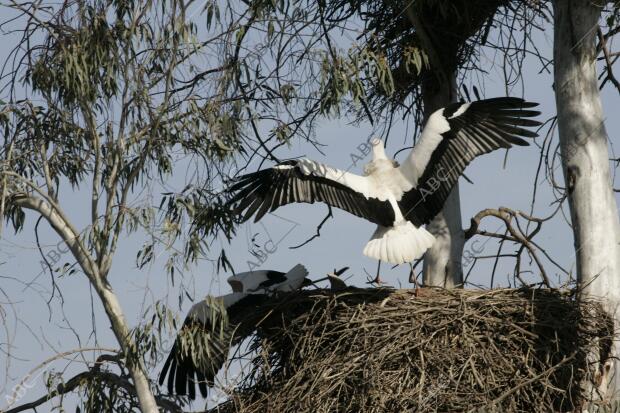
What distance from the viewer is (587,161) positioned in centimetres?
841

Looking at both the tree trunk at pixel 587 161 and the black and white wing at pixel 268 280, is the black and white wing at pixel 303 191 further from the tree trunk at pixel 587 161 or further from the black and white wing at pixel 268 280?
the tree trunk at pixel 587 161

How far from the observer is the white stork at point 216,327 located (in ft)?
28.2

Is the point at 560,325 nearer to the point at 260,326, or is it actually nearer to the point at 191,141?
the point at 260,326

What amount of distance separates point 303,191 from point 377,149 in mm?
688

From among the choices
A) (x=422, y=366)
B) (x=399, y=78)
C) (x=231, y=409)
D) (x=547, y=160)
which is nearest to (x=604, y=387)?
(x=422, y=366)

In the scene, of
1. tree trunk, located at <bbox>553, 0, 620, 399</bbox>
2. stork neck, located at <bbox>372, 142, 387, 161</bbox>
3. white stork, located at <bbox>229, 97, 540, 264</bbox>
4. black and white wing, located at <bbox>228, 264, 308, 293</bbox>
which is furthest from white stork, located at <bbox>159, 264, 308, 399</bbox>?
tree trunk, located at <bbox>553, 0, 620, 399</bbox>

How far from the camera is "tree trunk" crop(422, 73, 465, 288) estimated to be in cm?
955

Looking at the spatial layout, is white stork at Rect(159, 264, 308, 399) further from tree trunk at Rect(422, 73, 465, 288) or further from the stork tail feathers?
tree trunk at Rect(422, 73, 465, 288)

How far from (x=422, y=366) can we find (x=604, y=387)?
42.1 inches

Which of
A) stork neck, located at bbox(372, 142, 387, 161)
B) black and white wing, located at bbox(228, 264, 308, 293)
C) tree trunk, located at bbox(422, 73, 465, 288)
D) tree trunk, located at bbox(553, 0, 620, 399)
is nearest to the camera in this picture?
tree trunk, located at bbox(553, 0, 620, 399)

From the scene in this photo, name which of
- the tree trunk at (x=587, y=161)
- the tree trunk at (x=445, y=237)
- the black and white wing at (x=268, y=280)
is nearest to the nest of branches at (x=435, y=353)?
the tree trunk at (x=587, y=161)

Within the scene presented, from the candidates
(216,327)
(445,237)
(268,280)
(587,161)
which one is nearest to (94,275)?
(216,327)

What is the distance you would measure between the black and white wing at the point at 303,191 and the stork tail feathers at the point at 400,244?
0.34 feet

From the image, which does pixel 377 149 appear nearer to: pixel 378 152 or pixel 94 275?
pixel 378 152
